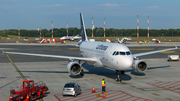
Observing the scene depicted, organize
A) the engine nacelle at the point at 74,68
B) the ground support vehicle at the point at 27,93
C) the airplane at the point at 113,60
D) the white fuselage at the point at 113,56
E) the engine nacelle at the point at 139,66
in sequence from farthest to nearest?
the engine nacelle at the point at 139,66 → the engine nacelle at the point at 74,68 → the airplane at the point at 113,60 → the white fuselage at the point at 113,56 → the ground support vehicle at the point at 27,93

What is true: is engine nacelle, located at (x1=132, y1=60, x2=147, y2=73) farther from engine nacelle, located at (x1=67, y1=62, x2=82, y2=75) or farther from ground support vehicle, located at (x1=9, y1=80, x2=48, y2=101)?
ground support vehicle, located at (x1=9, y1=80, x2=48, y2=101)

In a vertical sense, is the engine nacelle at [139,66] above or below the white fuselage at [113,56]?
below

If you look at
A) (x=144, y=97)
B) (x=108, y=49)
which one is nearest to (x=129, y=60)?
(x=108, y=49)

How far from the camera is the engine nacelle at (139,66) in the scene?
34469 millimetres

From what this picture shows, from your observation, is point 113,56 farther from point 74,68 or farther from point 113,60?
point 74,68

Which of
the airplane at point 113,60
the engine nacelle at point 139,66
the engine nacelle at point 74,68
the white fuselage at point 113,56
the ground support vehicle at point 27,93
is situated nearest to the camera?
the ground support vehicle at point 27,93

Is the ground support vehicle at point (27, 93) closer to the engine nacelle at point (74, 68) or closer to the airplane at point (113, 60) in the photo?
the engine nacelle at point (74, 68)

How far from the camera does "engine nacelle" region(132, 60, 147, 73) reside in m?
34.5

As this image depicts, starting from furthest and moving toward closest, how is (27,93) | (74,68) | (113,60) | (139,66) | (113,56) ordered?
(139,66), (74,68), (113,56), (113,60), (27,93)

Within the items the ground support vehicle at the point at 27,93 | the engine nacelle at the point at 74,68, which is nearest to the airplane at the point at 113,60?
the engine nacelle at the point at 74,68

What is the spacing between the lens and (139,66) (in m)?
35.2

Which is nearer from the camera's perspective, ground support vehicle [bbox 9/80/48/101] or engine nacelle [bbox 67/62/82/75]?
ground support vehicle [bbox 9/80/48/101]

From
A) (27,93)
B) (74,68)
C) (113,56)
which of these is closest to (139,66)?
(113,56)

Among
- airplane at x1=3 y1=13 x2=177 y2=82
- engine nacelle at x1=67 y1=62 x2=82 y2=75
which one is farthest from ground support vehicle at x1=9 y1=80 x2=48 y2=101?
airplane at x1=3 y1=13 x2=177 y2=82
